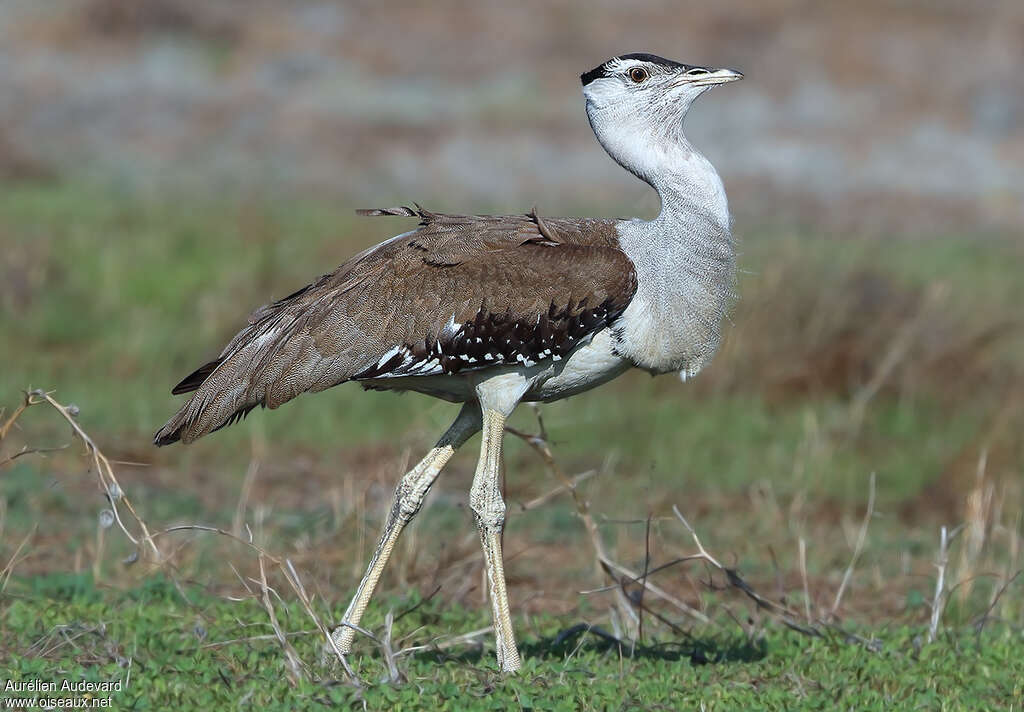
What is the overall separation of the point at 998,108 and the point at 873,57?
238 centimetres

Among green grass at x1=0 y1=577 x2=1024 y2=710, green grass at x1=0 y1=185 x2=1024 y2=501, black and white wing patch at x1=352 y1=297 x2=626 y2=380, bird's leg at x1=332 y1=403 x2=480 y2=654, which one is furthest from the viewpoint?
green grass at x1=0 y1=185 x2=1024 y2=501

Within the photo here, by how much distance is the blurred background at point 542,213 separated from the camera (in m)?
8.36

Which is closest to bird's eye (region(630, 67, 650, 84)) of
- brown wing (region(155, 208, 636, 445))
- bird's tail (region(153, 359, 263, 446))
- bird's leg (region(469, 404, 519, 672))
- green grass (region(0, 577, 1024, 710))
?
brown wing (region(155, 208, 636, 445))

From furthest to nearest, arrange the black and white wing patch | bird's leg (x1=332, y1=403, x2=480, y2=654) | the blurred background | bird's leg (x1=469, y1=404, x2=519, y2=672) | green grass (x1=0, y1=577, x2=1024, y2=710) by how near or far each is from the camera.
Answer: the blurred background
bird's leg (x1=332, y1=403, x2=480, y2=654)
bird's leg (x1=469, y1=404, x2=519, y2=672)
the black and white wing patch
green grass (x1=0, y1=577, x2=1024, y2=710)

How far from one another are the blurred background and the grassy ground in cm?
4

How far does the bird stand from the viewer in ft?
17.8

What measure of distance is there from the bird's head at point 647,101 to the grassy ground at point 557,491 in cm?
96

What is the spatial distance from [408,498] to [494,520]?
0.33 m

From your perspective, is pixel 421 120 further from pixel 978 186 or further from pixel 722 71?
pixel 722 71

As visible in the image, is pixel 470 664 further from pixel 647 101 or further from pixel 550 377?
pixel 647 101

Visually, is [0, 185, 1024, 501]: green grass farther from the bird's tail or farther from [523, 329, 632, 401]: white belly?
the bird's tail

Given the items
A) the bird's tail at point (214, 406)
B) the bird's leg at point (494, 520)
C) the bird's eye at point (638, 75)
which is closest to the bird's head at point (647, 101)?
the bird's eye at point (638, 75)

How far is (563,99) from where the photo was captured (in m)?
21.5

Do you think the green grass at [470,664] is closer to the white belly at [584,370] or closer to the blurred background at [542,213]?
the blurred background at [542,213]
